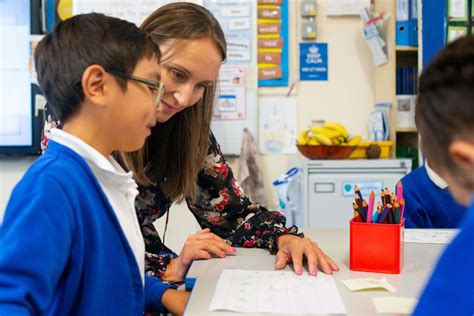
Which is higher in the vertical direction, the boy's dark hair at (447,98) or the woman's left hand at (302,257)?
the boy's dark hair at (447,98)

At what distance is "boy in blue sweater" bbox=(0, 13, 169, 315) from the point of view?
0.66 m

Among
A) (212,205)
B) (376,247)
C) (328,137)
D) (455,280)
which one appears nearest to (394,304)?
(376,247)

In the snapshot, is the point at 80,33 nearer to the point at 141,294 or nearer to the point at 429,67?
the point at 141,294

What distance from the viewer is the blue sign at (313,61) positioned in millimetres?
2953

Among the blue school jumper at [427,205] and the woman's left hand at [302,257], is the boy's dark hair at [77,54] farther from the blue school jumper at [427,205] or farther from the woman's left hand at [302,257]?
the blue school jumper at [427,205]

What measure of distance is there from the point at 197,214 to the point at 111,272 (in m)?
0.68

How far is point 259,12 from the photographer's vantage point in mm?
2932

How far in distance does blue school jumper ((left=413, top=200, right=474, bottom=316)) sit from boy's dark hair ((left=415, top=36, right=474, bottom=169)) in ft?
0.28

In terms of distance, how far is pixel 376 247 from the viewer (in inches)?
37.9

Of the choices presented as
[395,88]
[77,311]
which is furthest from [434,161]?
[395,88]

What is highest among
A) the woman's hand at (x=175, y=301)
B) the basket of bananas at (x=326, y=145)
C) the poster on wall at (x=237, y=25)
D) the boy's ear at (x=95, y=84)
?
the poster on wall at (x=237, y=25)

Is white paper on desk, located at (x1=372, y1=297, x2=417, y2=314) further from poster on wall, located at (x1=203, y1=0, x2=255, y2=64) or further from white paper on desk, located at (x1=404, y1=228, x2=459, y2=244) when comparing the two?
poster on wall, located at (x1=203, y1=0, x2=255, y2=64)

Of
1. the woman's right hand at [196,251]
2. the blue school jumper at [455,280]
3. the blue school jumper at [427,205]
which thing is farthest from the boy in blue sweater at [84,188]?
the blue school jumper at [427,205]

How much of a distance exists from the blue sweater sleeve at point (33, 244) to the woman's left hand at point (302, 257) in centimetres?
45
